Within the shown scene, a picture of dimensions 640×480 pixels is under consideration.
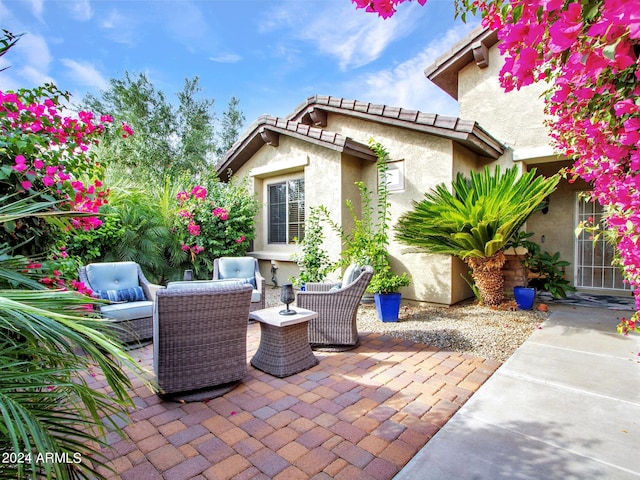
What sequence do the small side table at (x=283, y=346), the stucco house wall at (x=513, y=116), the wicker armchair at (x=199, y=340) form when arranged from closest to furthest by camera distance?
the wicker armchair at (x=199, y=340) → the small side table at (x=283, y=346) → the stucco house wall at (x=513, y=116)

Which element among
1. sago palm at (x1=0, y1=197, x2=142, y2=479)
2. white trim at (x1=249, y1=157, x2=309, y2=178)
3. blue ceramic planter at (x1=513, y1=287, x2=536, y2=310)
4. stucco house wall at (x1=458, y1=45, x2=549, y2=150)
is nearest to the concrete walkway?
sago palm at (x1=0, y1=197, x2=142, y2=479)

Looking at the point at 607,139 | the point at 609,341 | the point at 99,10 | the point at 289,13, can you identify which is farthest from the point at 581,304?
the point at 99,10

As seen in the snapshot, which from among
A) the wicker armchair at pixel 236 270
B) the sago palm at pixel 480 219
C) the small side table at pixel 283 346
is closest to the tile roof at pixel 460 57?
the sago palm at pixel 480 219

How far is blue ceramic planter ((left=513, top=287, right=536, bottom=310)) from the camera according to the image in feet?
21.5

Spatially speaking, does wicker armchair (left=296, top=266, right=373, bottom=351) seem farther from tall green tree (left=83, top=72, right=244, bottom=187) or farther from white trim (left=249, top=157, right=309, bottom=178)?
tall green tree (left=83, top=72, right=244, bottom=187)

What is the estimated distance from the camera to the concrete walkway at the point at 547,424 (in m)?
2.20

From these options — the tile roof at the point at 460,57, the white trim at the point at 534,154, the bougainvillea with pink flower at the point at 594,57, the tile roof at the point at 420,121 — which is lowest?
the bougainvillea with pink flower at the point at 594,57

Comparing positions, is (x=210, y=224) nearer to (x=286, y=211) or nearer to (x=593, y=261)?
(x=286, y=211)

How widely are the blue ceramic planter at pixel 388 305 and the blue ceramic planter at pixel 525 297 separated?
2.73 meters

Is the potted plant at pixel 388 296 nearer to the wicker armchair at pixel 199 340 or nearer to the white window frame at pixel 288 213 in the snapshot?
the wicker armchair at pixel 199 340

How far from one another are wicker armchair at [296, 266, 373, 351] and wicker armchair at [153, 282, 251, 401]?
1336mm

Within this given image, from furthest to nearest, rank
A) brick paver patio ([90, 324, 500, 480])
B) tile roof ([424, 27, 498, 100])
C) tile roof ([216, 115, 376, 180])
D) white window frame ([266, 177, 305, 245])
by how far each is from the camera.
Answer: white window frame ([266, 177, 305, 245]) → tile roof ([424, 27, 498, 100]) → tile roof ([216, 115, 376, 180]) → brick paver patio ([90, 324, 500, 480])

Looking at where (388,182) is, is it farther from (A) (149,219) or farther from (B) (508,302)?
(A) (149,219)

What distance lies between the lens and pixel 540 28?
46.4 inches
